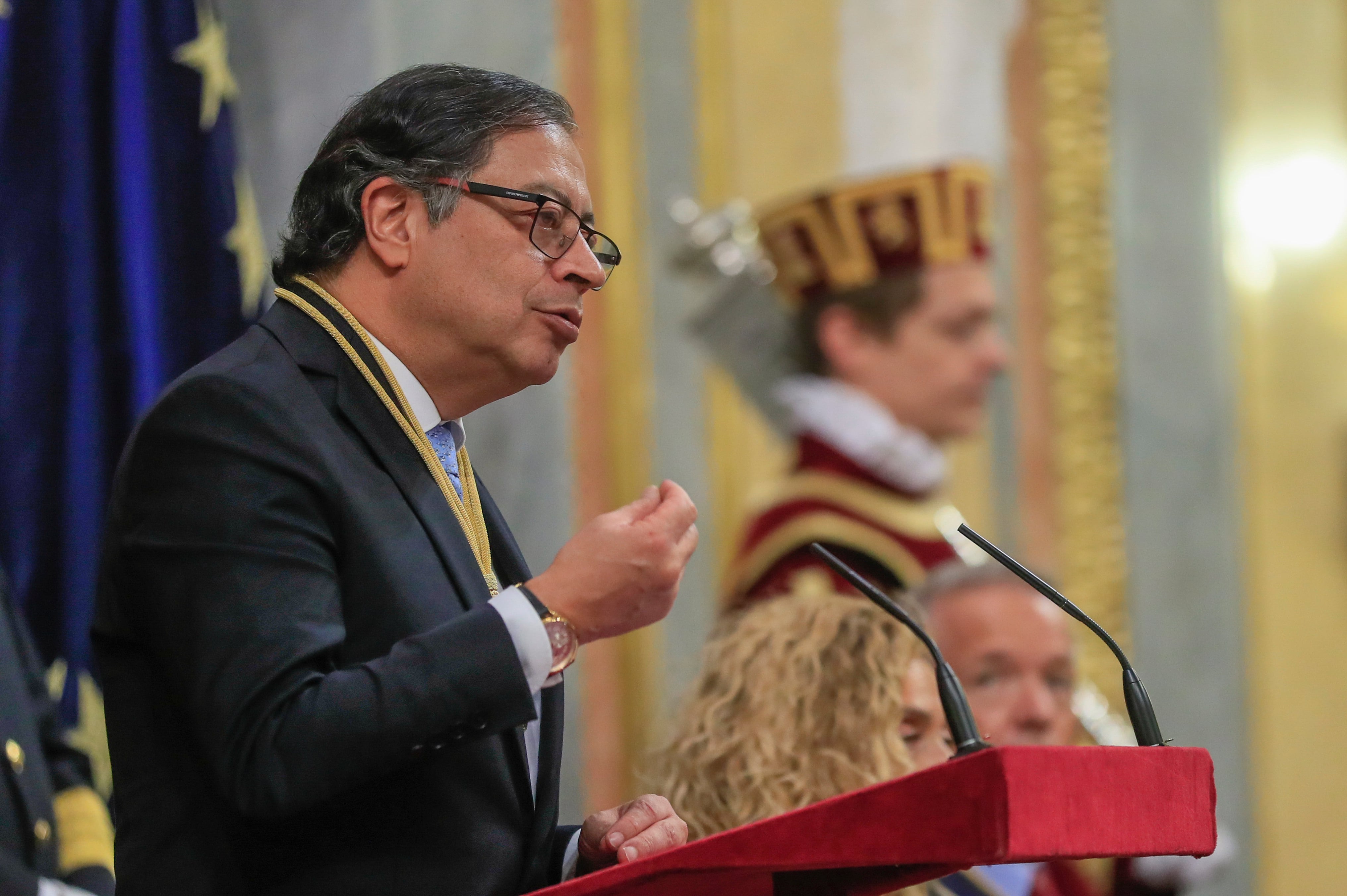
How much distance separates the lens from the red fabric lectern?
118cm

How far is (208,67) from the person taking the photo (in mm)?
2961

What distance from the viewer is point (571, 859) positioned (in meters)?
1.64

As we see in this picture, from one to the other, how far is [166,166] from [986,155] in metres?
2.26

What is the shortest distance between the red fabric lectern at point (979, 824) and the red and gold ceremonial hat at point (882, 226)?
2.81 meters

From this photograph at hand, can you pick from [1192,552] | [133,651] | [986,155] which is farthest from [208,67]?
[1192,552]

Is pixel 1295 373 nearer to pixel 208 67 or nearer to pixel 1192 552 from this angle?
pixel 1192 552

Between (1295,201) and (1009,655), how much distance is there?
250cm

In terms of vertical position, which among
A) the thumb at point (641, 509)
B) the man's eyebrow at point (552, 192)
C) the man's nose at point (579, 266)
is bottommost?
the thumb at point (641, 509)

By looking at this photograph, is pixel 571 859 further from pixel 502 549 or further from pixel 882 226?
pixel 882 226

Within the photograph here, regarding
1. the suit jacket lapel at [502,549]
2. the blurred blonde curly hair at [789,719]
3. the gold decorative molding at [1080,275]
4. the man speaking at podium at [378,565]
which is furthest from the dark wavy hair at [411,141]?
the gold decorative molding at [1080,275]

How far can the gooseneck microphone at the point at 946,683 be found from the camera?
1403 mm

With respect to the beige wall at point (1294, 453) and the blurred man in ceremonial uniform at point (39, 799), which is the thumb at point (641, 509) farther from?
the beige wall at point (1294, 453)

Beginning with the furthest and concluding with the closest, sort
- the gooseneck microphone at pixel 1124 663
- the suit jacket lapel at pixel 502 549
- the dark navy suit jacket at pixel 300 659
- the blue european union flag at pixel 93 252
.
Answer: the blue european union flag at pixel 93 252 < the suit jacket lapel at pixel 502 549 < the gooseneck microphone at pixel 1124 663 < the dark navy suit jacket at pixel 300 659

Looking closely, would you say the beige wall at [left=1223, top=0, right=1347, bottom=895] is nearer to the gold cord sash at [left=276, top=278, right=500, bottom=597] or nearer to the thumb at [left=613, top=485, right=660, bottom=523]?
the gold cord sash at [left=276, top=278, right=500, bottom=597]
